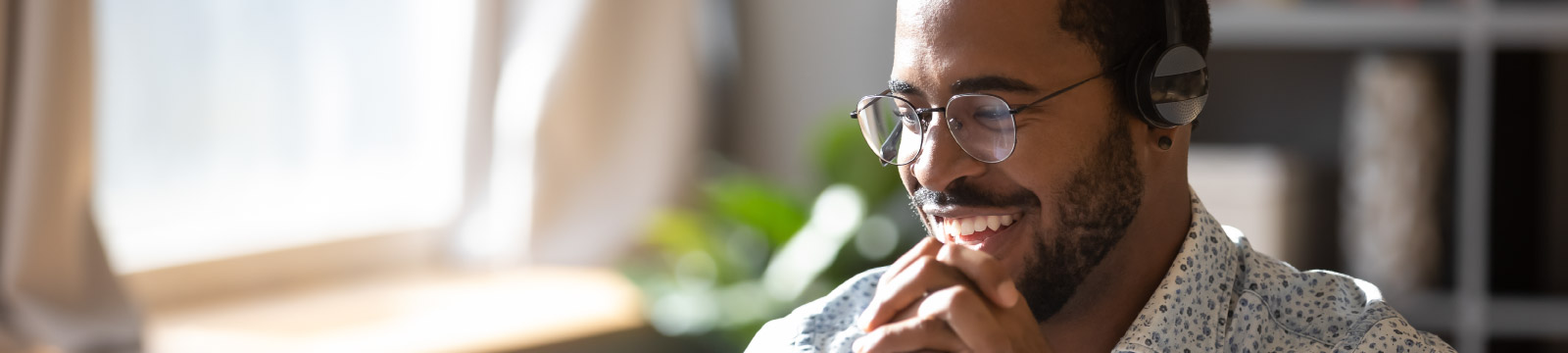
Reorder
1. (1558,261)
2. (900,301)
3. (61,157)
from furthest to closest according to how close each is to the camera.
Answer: (1558,261)
(61,157)
(900,301)

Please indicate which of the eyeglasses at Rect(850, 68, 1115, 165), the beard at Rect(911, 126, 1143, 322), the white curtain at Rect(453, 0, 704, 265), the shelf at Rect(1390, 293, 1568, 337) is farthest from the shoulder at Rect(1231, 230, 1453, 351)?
the white curtain at Rect(453, 0, 704, 265)

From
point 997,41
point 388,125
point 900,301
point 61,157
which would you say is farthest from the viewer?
point 388,125

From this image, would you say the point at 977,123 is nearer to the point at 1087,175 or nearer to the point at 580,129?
the point at 1087,175

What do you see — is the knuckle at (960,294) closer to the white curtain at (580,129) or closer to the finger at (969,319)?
the finger at (969,319)

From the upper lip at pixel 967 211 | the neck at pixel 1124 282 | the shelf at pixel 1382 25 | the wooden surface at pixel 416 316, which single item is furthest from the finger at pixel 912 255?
the shelf at pixel 1382 25

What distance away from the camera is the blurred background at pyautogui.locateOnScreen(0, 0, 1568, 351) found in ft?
8.00

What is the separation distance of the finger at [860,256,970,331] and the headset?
9.7 inches

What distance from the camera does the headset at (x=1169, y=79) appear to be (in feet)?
3.52

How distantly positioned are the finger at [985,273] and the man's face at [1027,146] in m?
0.14

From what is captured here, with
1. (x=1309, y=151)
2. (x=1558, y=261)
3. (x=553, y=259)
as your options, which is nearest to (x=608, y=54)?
(x=553, y=259)

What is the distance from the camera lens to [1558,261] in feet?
8.85

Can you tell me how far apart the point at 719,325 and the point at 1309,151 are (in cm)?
141

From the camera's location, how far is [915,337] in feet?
3.02

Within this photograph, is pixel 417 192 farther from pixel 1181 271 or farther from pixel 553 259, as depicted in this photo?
pixel 1181 271
